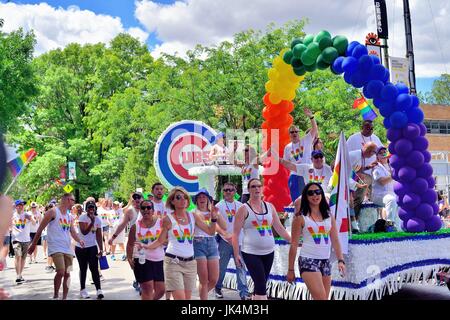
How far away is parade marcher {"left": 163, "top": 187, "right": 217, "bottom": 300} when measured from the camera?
22.5 feet

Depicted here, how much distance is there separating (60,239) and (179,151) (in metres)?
10.00

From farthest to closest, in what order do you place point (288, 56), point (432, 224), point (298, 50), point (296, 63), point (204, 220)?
point (288, 56)
point (296, 63)
point (298, 50)
point (432, 224)
point (204, 220)

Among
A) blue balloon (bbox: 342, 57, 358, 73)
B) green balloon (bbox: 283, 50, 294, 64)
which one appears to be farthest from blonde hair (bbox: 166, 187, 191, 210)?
green balloon (bbox: 283, 50, 294, 64)

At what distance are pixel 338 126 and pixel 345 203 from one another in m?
19.3

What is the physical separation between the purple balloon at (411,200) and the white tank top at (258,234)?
3.02 m

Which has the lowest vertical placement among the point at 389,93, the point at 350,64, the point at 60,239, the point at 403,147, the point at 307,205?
the point at 60,239

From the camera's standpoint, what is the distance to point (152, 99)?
30812mm

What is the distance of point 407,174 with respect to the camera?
9.23 meters

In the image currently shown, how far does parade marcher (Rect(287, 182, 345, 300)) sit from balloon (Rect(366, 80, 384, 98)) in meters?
3.34

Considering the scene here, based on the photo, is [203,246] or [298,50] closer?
[203,246]

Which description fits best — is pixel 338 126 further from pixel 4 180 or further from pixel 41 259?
pixel 4 180

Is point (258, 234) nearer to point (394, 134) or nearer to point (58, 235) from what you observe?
point (394, 134)

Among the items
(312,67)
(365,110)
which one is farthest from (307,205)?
(365,110)

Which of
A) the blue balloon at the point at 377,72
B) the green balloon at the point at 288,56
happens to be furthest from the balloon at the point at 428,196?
the green balloon at the point at 288,56
